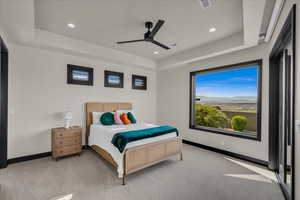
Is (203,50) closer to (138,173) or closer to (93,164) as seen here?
(138,173)

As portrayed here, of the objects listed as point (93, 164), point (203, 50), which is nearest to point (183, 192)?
point (93, 164)

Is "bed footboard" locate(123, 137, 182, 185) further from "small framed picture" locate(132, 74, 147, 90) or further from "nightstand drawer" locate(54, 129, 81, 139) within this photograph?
"small framed picture" locate(132, 74, 147, 90)

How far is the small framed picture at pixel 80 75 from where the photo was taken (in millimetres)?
3652

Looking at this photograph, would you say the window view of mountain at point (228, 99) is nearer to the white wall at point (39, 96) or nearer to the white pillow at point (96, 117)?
the white pillow at point (96, 117)

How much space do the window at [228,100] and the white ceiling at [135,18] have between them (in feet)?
3.48

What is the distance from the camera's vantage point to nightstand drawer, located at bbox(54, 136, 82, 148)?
3057mm

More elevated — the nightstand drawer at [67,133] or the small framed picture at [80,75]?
the small framed picture at [80,75]

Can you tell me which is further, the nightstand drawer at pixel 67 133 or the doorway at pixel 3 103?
the nightstand drawer at pixel 67 133

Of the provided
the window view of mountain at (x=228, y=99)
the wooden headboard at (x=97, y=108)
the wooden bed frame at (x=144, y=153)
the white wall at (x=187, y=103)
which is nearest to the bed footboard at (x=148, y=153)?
the wooden bed frame at (x=144, y=153)

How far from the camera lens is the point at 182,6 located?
2178mm

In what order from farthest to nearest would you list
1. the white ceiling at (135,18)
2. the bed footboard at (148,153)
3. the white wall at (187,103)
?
the white wall at (187,103), the bed footboard at (148,153), the white ceiling at (135,18)

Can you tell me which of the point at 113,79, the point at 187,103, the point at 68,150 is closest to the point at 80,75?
the point at 113,79

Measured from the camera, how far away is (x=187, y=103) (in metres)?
4.52

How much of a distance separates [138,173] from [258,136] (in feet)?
8.99
